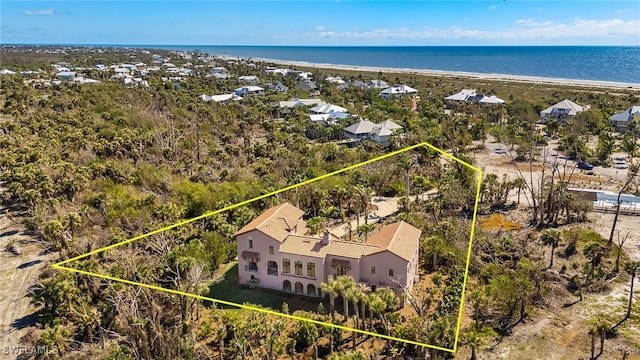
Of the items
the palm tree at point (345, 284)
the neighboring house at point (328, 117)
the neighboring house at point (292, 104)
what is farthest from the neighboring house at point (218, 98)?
the palm tree at point (345, 284)

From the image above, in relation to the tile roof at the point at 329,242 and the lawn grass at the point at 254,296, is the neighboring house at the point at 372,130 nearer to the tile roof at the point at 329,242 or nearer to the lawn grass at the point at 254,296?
the tile roof at the point at 329,242

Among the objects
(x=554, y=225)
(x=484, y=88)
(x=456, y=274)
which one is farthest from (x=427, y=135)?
(x=484, y=88)

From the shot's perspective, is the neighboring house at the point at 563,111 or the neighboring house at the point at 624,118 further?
the neighboring house at the point at 563,111

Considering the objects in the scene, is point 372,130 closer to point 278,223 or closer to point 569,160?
point 569,160

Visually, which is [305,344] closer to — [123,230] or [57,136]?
[123,230]

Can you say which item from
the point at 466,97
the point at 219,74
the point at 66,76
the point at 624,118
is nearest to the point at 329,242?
the point at 624,118

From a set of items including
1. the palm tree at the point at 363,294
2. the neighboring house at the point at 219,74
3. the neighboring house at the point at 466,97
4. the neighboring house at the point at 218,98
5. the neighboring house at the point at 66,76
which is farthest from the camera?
the neighboring house at the point at 219,74
